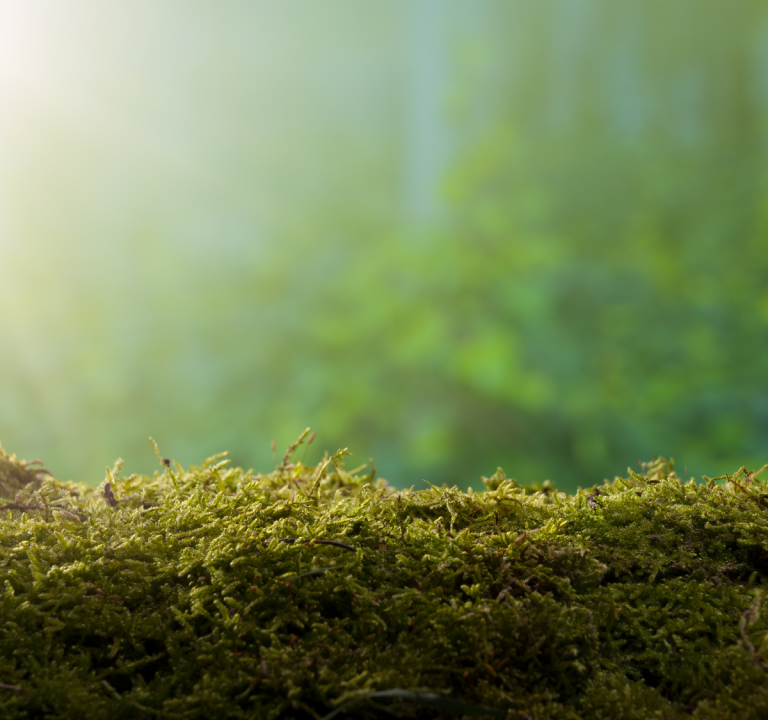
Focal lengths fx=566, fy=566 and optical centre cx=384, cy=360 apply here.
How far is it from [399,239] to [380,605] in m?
7.34

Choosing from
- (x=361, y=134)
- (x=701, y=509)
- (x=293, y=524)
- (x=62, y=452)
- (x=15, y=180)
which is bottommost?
(x=293, y=524)

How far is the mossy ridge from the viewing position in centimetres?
91

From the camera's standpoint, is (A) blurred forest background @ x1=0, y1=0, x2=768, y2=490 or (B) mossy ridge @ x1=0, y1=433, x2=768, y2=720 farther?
(A) blurred forest background @ x1=0, y1=0, x2=768, y2=490

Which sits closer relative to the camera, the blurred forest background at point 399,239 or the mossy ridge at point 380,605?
the mossy ridge at point 380,605

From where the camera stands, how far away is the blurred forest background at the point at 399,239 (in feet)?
24.5

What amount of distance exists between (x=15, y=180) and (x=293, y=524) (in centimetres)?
1017

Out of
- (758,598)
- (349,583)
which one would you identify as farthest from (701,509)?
(349,583)

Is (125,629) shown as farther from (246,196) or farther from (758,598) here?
(246,196)

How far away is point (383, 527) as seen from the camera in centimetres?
124

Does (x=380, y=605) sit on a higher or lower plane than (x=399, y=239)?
lower

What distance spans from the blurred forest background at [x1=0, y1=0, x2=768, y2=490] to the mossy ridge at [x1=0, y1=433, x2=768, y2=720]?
19.7 feet

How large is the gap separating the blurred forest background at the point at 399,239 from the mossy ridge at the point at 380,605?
5.99m

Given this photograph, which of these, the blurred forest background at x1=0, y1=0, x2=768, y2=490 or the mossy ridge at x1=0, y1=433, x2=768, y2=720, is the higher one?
the blurred forest background at x1=0, y1=0, x2=768, y2=490

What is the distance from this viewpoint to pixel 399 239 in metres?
8.04
